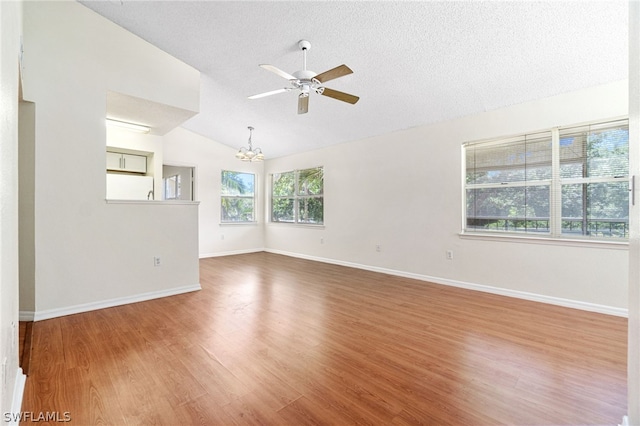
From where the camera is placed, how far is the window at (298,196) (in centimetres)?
657

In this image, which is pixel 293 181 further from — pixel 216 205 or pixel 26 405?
pixel 26 405

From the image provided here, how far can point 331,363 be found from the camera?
2.07 meters

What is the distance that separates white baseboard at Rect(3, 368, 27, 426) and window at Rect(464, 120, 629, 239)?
4.66 meters

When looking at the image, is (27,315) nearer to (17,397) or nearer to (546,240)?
(17,397)

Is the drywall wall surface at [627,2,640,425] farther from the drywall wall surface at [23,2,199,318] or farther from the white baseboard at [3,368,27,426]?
the drywall wall surface at [23,2,199,318]

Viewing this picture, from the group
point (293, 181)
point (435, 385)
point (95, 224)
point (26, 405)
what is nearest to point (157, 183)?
point (95, 224)

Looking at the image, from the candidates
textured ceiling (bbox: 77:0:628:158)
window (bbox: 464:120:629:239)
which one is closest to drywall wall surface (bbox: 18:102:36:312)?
textured ceiling (bbox: 77:0:628:158)

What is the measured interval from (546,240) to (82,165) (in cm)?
539

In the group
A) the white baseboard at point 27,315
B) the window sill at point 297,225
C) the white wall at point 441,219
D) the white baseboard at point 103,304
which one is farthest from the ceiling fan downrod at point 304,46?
the white baseboard at point 27,315

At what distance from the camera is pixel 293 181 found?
284 inches

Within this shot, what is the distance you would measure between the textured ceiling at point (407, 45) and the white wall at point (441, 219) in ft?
0.82

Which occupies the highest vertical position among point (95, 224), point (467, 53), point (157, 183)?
point (467, 53)

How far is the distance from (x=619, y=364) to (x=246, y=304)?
3289 millimetres

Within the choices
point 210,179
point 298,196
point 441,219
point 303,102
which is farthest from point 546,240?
point 210,179
